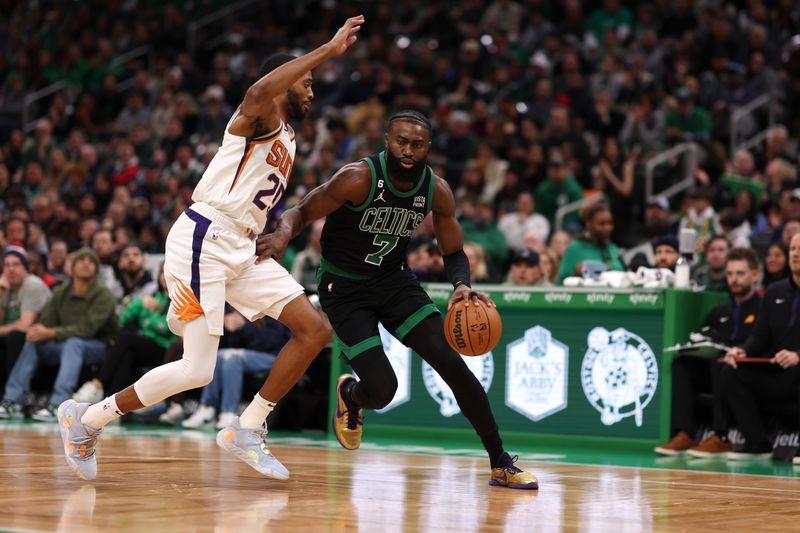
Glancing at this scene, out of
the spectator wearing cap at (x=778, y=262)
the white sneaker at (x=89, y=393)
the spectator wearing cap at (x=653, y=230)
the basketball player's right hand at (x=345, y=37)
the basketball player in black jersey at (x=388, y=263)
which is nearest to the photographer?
the basketball player's right hand at (x=345, y=37)

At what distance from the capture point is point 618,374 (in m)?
10.3

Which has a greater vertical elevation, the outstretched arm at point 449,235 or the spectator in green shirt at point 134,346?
the outstretched arm at point 449,235

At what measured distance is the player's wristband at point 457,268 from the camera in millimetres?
6903

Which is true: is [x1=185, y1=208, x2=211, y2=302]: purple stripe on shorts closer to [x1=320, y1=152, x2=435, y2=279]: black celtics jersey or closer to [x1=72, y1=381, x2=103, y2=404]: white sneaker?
[x1=320, y1=152, x2=435, y2=279]: black celtics jersey

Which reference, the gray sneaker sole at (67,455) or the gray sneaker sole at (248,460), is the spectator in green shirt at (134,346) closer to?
the gray sneaker sole at (67,455)

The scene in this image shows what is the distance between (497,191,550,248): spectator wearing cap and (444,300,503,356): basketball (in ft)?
25.5

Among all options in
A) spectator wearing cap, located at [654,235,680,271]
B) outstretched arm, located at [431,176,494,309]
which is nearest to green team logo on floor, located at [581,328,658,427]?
spectator wearing cap, located at [654,235,680,271]

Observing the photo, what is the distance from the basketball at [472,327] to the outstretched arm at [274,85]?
4.51 feet

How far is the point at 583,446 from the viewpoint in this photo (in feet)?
33.9

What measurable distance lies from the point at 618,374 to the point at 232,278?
4.68m

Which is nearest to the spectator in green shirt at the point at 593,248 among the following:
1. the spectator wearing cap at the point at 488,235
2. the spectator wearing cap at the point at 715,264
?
the spectator wearing cap at the point at 715,264

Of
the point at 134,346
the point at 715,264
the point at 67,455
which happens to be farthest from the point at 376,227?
the point at 134,346

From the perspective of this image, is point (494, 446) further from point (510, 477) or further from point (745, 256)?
point (745, 256)

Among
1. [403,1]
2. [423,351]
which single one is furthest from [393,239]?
[403,1]
